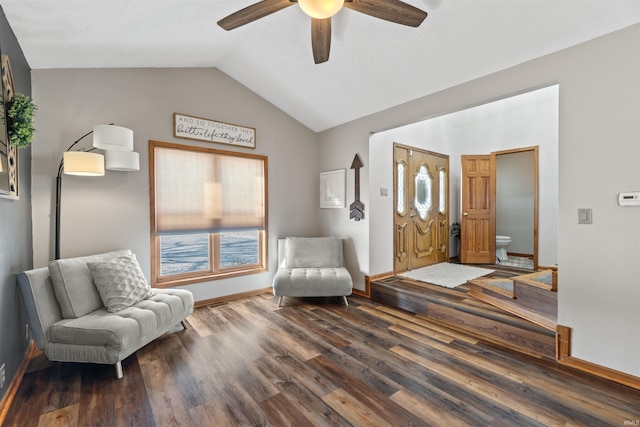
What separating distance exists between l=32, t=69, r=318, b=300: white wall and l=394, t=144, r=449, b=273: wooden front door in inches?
67.9

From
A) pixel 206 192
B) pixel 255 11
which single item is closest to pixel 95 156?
pixel 206 192

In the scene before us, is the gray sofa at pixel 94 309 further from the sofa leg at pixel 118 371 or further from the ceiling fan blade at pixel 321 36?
the ceiling fan blade at pixel 321 36

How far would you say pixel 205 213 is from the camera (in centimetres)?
370

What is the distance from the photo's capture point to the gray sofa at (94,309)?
2.10 metres

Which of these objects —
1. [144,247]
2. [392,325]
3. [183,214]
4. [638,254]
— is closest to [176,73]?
[183,214]

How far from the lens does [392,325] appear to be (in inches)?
120

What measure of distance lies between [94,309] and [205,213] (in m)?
1.57

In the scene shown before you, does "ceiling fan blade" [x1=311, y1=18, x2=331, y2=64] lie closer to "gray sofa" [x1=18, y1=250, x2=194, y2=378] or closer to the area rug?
"gray sofa" [x1=18, y1=250, x2=194, y2=378]

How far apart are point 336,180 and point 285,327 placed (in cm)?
224

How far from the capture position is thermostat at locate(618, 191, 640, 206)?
75.7 inches

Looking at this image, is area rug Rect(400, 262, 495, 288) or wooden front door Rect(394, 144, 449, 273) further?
wooden front door Rect(394, 144, 449, 273)

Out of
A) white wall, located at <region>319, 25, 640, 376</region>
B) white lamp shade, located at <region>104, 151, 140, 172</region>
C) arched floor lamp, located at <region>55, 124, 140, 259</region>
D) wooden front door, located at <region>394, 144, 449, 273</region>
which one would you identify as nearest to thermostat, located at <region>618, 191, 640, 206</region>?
white wall, located at <region>319, 25, 640, 376</region>

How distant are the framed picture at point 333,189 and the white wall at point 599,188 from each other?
94.4 inches

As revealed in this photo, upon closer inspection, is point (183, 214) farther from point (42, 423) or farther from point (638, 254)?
point (638, 254)
